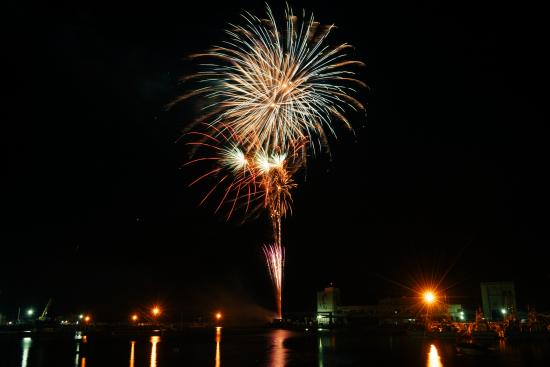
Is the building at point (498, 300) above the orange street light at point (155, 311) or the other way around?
above

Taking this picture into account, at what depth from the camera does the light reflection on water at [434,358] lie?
2230 centimetres

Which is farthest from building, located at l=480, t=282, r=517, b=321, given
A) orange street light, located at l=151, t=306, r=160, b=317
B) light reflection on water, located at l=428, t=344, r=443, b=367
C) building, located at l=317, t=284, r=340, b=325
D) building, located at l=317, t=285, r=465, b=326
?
orange street light, located at l=151, t=306, r=160, b=317

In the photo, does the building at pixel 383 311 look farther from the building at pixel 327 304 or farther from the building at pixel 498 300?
the building at pixel 498 300

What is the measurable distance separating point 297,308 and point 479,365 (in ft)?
266

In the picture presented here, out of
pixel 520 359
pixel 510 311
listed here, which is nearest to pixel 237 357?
pixel 520 359

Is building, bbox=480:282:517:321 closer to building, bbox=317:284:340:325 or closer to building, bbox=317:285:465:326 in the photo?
building, bbox=317:285:465:326

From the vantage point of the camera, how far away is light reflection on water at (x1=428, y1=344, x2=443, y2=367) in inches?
878

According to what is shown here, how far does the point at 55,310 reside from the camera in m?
78.1

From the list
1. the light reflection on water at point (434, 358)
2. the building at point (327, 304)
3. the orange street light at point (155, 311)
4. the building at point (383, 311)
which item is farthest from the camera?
the building at point (327, 304)

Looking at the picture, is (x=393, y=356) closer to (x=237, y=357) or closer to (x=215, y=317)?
(x=237, y=357)

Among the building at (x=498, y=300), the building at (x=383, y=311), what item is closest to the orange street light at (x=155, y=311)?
the building at (x=383, y=311)

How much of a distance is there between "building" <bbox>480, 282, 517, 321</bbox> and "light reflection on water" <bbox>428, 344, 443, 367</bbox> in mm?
27219

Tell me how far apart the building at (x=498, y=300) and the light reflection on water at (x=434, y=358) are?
89.3 ft

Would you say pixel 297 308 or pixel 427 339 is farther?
pixel 297 308
